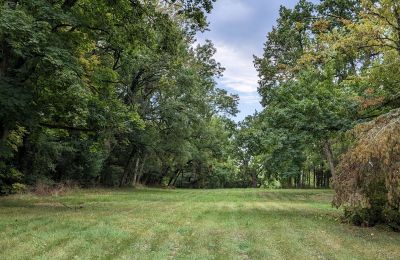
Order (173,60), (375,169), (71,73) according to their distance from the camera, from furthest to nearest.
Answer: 1. (173,60)
2. (71,73)
3. (375,169)

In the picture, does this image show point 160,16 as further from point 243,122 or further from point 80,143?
point 243,122

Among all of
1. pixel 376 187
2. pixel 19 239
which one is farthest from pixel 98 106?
pixel 376 187

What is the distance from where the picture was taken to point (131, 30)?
1557cm

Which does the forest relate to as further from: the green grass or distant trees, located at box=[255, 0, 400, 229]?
the green grass

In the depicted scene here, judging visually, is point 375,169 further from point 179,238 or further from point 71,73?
point 71,73

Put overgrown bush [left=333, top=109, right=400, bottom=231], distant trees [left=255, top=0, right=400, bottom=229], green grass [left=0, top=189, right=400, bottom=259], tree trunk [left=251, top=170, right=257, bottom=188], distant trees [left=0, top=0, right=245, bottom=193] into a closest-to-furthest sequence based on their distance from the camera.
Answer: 1. green grass [left=0, top=189, right=400, bottom=259]
2. overgrown bush [left=333, top=109, right=400, bottom=231]
3. distant trees [left=0, top=0, right=245, bottom=193]
4. distant trees [left=255, top=0, right=400, bottom=229]
5. tree trunk [left=251, top=170, right=257, bottom=188]

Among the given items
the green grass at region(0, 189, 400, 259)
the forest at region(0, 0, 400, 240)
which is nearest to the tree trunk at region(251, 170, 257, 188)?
the forest at region(0, 0, 400, 240)

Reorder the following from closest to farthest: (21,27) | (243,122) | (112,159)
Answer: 1. (21,27)
2. (112,159)
3. (243,122)

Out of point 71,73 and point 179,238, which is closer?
point 179,238

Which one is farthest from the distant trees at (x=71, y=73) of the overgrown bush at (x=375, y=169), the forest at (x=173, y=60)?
the overgrown bush at (x=375, y=169)

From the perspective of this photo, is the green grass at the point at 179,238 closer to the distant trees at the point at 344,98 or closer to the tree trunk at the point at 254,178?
the distant trees at the point at 344,98

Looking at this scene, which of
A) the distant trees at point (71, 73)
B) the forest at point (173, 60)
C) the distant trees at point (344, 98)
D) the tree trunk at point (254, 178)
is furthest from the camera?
the tree trunk at point (254, 178)

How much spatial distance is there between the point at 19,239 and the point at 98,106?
7246 mm

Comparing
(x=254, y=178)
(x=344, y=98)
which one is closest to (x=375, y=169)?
(x=344, y=98)
